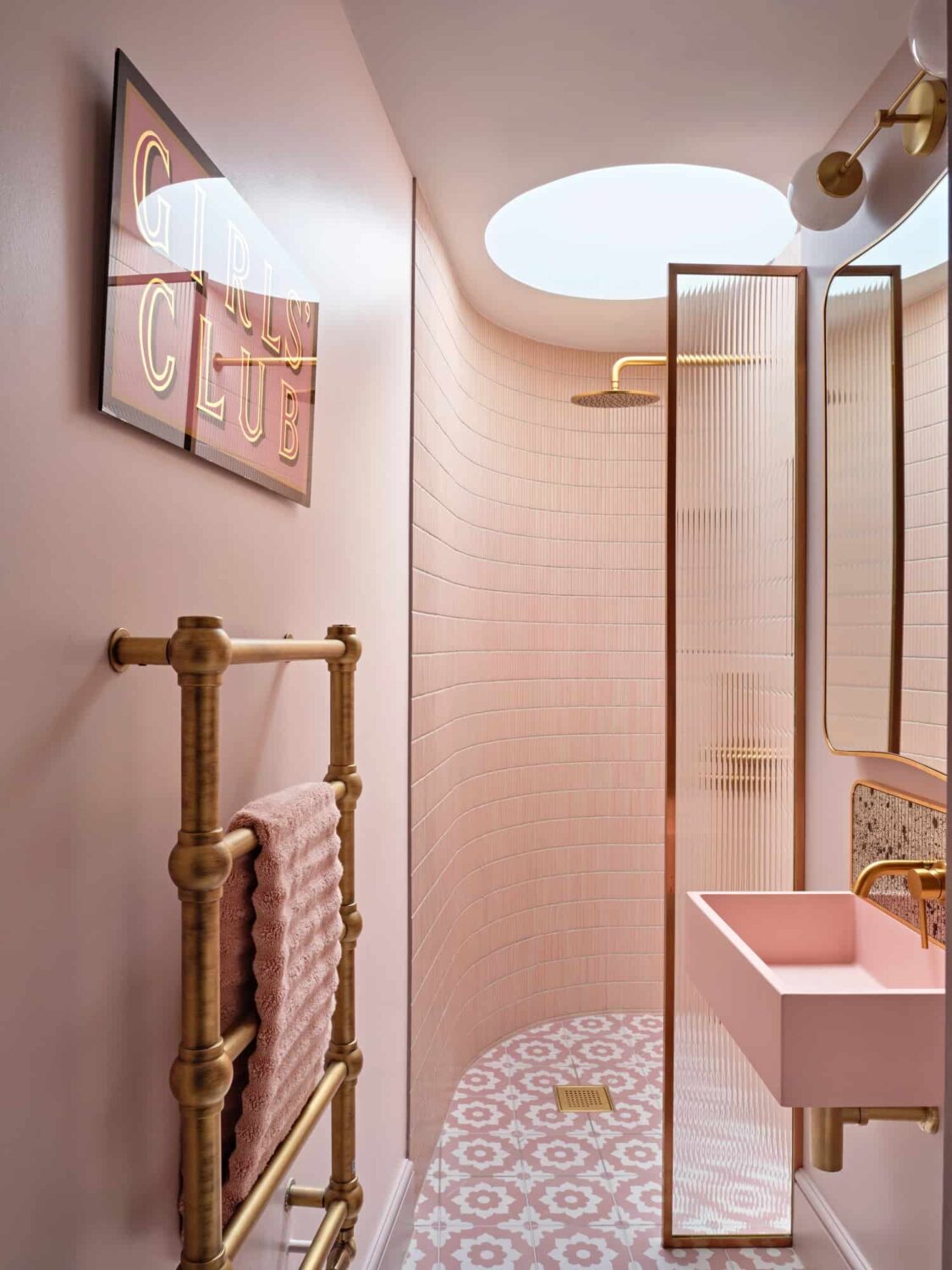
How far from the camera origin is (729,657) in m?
2.36

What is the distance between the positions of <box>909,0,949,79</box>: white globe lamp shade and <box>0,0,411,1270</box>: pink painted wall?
0.93 m

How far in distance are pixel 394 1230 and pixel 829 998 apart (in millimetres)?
1251

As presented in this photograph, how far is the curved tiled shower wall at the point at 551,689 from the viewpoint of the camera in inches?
128

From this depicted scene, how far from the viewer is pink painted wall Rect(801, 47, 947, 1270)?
176 cm

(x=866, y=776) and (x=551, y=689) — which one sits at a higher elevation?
(x=551, y=689)

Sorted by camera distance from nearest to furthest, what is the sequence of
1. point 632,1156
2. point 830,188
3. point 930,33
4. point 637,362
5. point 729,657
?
point 930,33
point 830,188
point 729,657
point 632,1156
point 637,362

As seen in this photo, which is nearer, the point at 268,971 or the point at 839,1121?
the point at 268,971

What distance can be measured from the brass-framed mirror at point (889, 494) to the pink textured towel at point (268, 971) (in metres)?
1.05

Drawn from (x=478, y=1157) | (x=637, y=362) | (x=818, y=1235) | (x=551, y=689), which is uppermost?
(x=637, y=362)

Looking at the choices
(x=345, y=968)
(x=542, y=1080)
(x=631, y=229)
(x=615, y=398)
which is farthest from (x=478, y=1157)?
(x=631, y=229)

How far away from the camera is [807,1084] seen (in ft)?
4.80

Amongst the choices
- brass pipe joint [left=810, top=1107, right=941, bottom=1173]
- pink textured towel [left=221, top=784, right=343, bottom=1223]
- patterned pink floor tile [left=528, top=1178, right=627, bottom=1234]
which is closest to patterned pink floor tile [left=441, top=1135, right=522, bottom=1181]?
patterned pink floor tile [left=528, top=1178, right=627, bottom=1234]

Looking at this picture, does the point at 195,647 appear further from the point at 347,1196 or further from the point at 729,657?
the point at 729,657

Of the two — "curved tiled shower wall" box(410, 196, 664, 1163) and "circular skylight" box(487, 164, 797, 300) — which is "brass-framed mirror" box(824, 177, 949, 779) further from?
"curved tiled shower wall" box(410, 196, 664, 1163)
